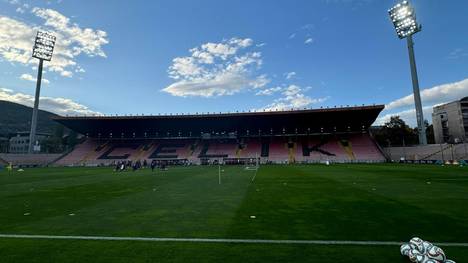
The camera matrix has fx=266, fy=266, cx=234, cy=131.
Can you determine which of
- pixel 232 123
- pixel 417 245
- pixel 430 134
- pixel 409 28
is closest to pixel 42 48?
pixel 232 123

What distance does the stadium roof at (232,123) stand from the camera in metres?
54.6

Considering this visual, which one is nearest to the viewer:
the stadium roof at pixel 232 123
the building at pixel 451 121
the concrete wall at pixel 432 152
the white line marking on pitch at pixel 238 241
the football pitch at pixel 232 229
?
the football pitch at pixel 232 229

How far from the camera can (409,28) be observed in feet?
168

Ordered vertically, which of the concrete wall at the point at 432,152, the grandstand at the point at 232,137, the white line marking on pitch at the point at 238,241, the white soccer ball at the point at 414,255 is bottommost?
the white line marking on pitch at the point at 238,241

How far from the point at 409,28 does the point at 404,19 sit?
6.84 ft

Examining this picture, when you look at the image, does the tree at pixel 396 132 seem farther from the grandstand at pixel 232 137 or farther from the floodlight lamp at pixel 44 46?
the floodlight lamp at pixel 44 46

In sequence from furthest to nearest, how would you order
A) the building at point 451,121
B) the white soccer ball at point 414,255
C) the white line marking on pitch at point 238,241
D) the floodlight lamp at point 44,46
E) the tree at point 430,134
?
the tree at point 430,134, the building at point 451,121, the floodlight lamp at point 44,46, the white line marking on pitch at point 238,241, the white soccer ball at point 414,255

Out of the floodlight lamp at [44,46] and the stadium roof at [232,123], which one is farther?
the floodlight lamp at [44,46]

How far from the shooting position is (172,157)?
62812 mm

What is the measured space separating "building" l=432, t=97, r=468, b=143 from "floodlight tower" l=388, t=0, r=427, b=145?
2478 centimetres

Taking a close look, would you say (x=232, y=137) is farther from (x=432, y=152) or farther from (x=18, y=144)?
(x=18, y=144)

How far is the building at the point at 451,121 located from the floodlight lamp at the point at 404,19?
35.5 metres

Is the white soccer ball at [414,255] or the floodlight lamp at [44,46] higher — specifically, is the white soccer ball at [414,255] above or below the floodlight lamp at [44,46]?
below

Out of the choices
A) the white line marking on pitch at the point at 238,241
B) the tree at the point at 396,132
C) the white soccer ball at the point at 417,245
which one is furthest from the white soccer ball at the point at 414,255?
the tree at the point at 396,132
